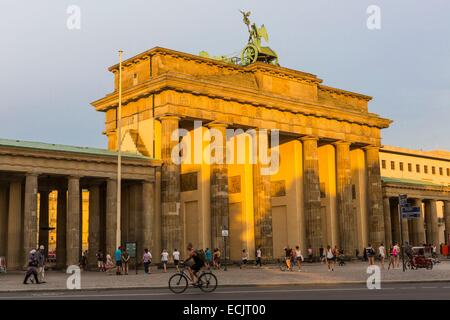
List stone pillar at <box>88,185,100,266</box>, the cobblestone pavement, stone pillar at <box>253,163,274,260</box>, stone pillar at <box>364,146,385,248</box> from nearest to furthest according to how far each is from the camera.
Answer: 1. the cobblestone pavement
2. stone pillar at <box>88,185,100,266</box>
3. stone pillar at <box>253,163,274,260</box>
4. stone pillar at <box>364,146,385,248</box>

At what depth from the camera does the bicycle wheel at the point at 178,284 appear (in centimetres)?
2284

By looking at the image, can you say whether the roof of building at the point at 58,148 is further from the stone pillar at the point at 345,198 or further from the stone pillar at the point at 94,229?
the stone pillar at the point at 345,198

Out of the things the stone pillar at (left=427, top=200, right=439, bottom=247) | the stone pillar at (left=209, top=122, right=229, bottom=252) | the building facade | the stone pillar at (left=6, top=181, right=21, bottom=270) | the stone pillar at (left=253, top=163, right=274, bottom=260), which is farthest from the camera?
the stone pillar at (left=427, top=200, right=439, bottom=247)

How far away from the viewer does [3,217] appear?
4525 centimetres

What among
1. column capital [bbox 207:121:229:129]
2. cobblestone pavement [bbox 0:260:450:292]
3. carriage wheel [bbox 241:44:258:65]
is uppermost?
carriage wheel [bbox 241:44:258:65]

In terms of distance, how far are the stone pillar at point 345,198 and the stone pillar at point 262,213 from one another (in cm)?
1060

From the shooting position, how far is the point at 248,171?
184 ft

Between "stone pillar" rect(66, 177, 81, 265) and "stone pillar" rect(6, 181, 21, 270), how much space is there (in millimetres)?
3659

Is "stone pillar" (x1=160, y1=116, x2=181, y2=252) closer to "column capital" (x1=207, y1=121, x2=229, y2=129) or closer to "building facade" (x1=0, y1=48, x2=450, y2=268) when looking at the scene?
"building facade" (x1=0, y1=48, x2=450, y2=268)

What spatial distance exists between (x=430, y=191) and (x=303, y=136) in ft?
92.1

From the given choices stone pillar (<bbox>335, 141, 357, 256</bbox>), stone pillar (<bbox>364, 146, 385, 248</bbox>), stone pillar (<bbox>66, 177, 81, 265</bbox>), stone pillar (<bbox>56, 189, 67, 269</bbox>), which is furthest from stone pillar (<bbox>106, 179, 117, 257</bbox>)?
stone pillar (<bbox>364, 146, 385, 248</bbox>)

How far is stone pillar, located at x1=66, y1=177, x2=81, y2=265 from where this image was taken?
4312 centimetres

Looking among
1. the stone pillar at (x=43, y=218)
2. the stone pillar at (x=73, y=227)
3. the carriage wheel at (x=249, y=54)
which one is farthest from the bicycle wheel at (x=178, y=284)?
the carriage wheel at (x=249, y=54)

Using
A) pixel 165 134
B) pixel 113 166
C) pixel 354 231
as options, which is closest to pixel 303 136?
pixel 354 231
